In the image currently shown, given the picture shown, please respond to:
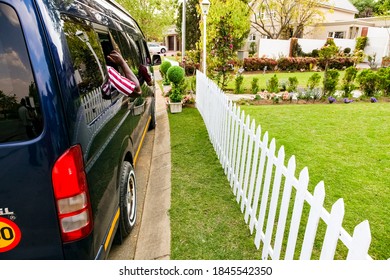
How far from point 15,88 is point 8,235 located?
31.4 inches

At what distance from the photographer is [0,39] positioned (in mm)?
1309

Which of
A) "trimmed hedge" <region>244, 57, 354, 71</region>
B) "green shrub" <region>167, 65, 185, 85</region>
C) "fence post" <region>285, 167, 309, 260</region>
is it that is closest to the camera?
"fence post" <region>285, 167, 309, 260</region>

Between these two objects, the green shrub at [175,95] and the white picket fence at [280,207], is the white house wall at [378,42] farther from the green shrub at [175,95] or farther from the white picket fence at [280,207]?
the white picket fence at [280,207]

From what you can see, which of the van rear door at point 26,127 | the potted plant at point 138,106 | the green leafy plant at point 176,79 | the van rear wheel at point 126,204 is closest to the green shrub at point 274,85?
the green leafy plant at point 176,79

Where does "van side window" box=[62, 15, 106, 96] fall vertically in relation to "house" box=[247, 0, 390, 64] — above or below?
below

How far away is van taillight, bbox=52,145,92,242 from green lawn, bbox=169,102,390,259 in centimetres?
116

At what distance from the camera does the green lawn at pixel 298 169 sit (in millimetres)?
2638

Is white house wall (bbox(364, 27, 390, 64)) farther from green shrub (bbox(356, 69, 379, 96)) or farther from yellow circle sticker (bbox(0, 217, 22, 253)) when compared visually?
yellow circle sticker (bbox(0, 217, 22, 253))

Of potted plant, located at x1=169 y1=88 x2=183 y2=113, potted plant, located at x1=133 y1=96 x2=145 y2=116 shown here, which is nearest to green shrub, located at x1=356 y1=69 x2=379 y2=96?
potted plant, located at x1=169 y1=88 x2=183 y2=113

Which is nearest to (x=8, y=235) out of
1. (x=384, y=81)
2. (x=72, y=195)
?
(x=72, y=195)

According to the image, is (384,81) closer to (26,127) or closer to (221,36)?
(221,36)

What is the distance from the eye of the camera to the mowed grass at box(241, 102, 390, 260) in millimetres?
2969
